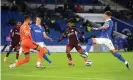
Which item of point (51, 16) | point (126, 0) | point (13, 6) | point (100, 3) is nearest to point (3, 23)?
point (13, 6)

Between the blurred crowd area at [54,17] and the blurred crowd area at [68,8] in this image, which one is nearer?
the blurred crowd area at [54,17]

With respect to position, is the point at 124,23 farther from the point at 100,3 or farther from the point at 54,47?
the point at 54,47

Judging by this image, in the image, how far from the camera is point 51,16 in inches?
1709

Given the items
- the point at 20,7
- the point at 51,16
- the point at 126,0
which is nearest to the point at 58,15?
the point at 51,16

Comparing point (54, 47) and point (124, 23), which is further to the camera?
point (124, 23)

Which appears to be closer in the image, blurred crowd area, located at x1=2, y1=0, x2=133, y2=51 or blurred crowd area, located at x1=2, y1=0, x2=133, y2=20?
blurred crowd area, located at x1=2, y1=0, x2=133, y2=51

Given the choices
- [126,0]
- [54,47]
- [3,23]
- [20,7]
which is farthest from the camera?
[126,0]

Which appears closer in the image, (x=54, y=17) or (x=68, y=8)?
(x=54, y=17)

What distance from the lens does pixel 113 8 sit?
4956 cm

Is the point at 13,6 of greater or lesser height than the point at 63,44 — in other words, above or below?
above

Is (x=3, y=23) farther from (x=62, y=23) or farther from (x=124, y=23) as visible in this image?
(x=124, y=23)

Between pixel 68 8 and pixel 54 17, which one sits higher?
pixel 68 8

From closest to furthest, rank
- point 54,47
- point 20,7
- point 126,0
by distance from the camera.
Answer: point 54,47 → point 20,7 → point 126,0

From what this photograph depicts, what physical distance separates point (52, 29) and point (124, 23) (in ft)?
30.3
